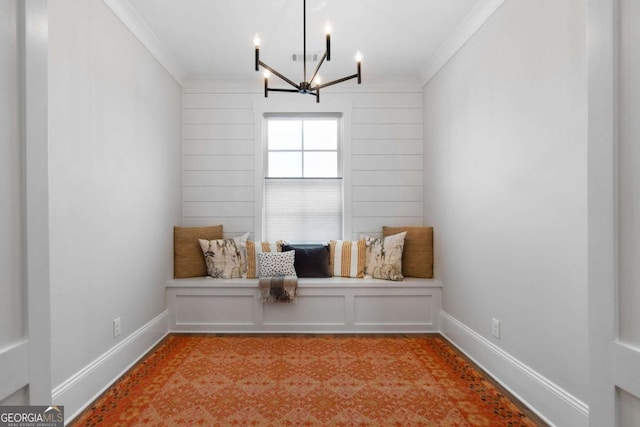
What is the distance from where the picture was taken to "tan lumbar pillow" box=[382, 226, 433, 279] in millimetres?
3576

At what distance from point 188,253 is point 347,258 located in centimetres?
166

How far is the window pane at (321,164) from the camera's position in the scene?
4.01 m

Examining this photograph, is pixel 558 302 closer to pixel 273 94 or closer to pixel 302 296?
pixel 302 296

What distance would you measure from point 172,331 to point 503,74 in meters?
3.62

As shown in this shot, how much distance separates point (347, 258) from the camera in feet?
12.1

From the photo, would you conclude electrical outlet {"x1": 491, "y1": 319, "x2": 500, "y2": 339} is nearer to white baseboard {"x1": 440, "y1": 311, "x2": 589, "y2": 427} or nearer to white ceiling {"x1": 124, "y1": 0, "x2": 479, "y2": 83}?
white baseboard {"x1": 440, "y1": 311, "x2": 589, "y2": 427}

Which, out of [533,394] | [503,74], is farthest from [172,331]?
[503,74]

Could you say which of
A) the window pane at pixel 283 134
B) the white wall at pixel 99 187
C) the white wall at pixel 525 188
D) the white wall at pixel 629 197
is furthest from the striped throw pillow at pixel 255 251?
the white wall at pixel 629 197

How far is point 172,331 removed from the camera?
3.45 m

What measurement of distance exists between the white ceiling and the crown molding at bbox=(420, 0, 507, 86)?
0.04 m

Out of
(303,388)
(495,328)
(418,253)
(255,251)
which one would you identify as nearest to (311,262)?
(255,251)

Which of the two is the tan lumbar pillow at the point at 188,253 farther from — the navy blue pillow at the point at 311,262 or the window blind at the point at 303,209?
the navy blue pillow at the point at 311,262

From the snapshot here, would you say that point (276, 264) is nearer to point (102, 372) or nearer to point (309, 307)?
point (309, 307)

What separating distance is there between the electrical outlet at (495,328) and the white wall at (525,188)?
5 cm
